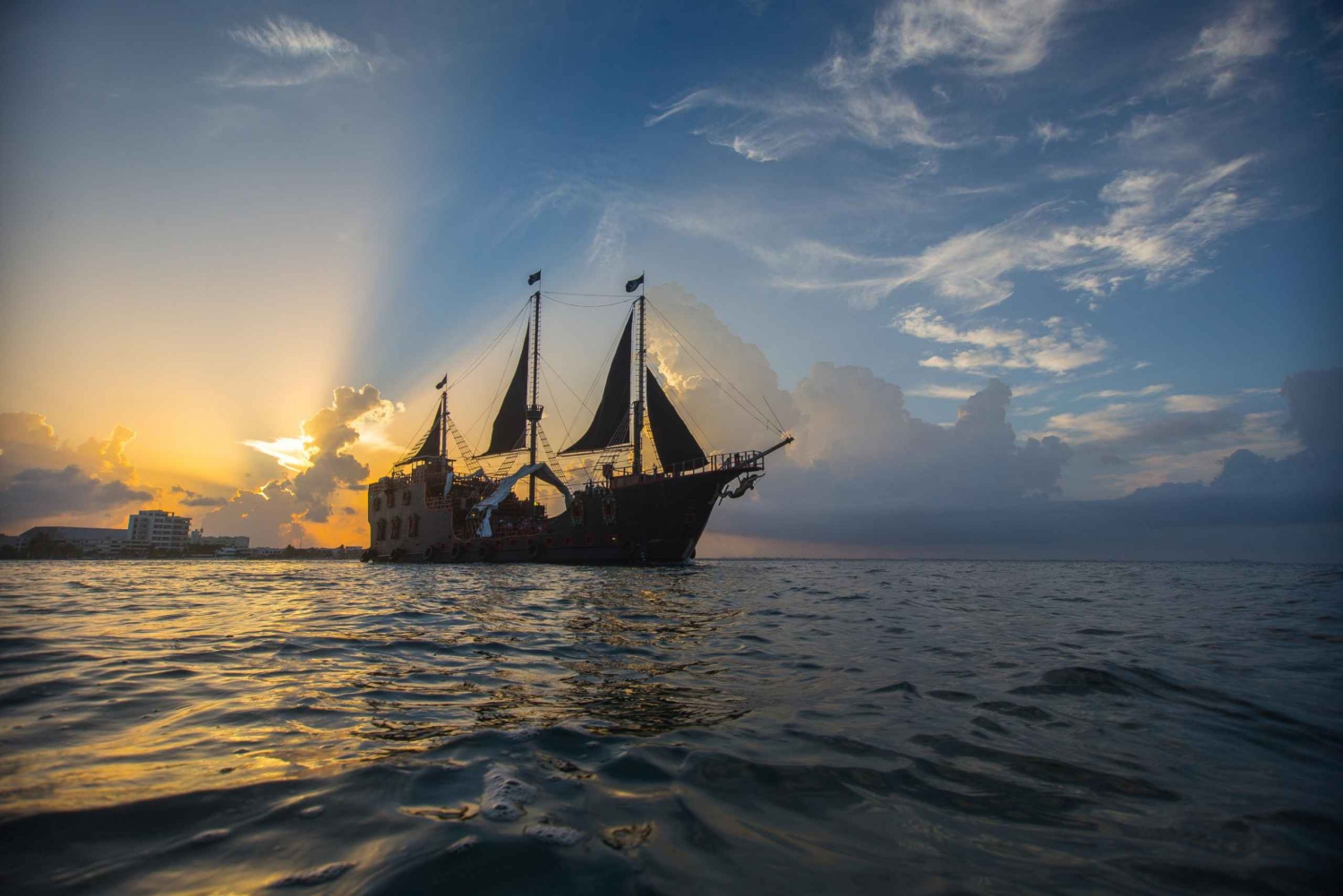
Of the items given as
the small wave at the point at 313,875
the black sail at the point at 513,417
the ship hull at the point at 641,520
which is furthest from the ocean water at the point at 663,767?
the black sail at the point at 513,417

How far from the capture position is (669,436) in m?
40.9

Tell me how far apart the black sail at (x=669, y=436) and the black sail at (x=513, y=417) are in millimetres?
15839

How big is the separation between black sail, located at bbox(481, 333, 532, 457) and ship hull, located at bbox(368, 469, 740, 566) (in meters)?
16.1

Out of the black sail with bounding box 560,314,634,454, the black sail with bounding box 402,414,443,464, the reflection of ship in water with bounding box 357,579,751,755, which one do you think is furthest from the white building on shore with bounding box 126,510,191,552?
the reflection of ship in water with bounding box 357,579,751,755

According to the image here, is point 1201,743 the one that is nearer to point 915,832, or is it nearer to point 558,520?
point 915,832

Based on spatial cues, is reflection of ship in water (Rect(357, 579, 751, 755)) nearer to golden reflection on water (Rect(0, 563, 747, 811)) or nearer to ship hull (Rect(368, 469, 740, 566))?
golden reflection on water (Rect(0, 563, 747, 811))

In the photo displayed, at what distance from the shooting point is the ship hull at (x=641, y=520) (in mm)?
37344

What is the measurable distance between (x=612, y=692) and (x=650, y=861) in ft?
10.5

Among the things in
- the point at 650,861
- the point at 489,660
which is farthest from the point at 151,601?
the point at 650,861

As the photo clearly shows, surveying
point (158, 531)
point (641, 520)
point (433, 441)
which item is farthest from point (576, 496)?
point (158, 531)

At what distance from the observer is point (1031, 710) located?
201 inches

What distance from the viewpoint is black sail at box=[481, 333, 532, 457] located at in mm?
53844

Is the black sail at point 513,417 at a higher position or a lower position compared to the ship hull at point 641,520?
higher

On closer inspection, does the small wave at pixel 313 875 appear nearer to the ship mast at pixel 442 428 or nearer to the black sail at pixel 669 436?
the black sail at pixel 669 436
